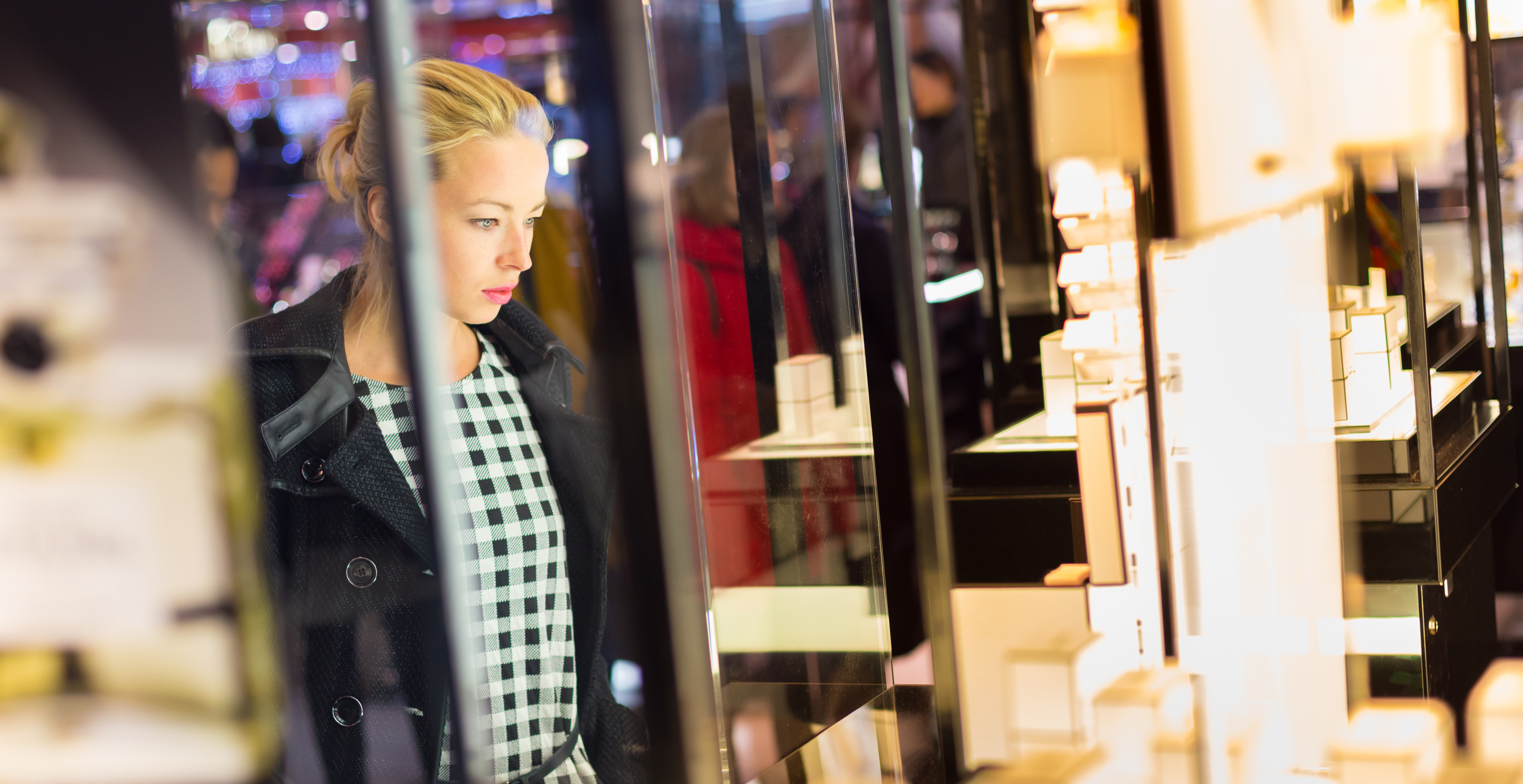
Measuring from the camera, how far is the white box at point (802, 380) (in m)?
1.94

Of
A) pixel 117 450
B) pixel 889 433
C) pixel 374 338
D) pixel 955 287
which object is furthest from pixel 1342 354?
pixel 955 287

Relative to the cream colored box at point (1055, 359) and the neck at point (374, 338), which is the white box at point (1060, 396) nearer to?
the cream colored box at point (1055, 359)

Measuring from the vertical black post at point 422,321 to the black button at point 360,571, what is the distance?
0.39 metres

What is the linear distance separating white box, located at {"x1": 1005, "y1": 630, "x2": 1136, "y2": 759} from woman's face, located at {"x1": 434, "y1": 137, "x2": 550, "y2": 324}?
74 cm

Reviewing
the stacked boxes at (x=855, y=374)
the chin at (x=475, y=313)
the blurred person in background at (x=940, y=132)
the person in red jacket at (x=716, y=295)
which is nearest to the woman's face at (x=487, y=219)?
the chin at (x=475, y=313)

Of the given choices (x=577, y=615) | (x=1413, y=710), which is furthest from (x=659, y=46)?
(x=1413, y=710)

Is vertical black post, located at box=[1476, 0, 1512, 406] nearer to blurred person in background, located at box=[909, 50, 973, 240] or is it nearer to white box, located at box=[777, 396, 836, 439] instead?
blurred person in background, located at box=[909, 50, 973, 240]

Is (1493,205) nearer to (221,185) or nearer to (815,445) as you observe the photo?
(815,445)

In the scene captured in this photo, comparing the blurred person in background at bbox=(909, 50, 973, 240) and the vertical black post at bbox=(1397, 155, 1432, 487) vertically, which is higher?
the blurred person in background at bbox=(909, 50, 973, 240)

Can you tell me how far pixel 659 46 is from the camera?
1669 mm

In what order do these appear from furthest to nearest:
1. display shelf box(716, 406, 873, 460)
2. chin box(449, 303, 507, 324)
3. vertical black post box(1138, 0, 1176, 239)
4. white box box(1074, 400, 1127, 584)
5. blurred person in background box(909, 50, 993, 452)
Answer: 1. blurred person in background box(909, 50, 993, 452)
2. display shelf box(716, 406, 873, 460)
3. chin box(449, 303, 507, 324)
4. white box box(1074, 400, 1127, 584)
5. vertical black post box(1138, 0, 1176, 239)

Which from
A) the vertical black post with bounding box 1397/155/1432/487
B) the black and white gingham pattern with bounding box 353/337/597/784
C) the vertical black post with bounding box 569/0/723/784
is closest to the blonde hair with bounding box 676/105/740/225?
the vertical black post with bounding box 569/0/723/784

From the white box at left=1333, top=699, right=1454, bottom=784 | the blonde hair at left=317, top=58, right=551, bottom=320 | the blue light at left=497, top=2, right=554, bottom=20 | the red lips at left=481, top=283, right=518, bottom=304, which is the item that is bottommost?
the white box at left=1333, top=699, right=1454, bottom=784

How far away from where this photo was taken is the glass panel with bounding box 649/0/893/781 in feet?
5.96
